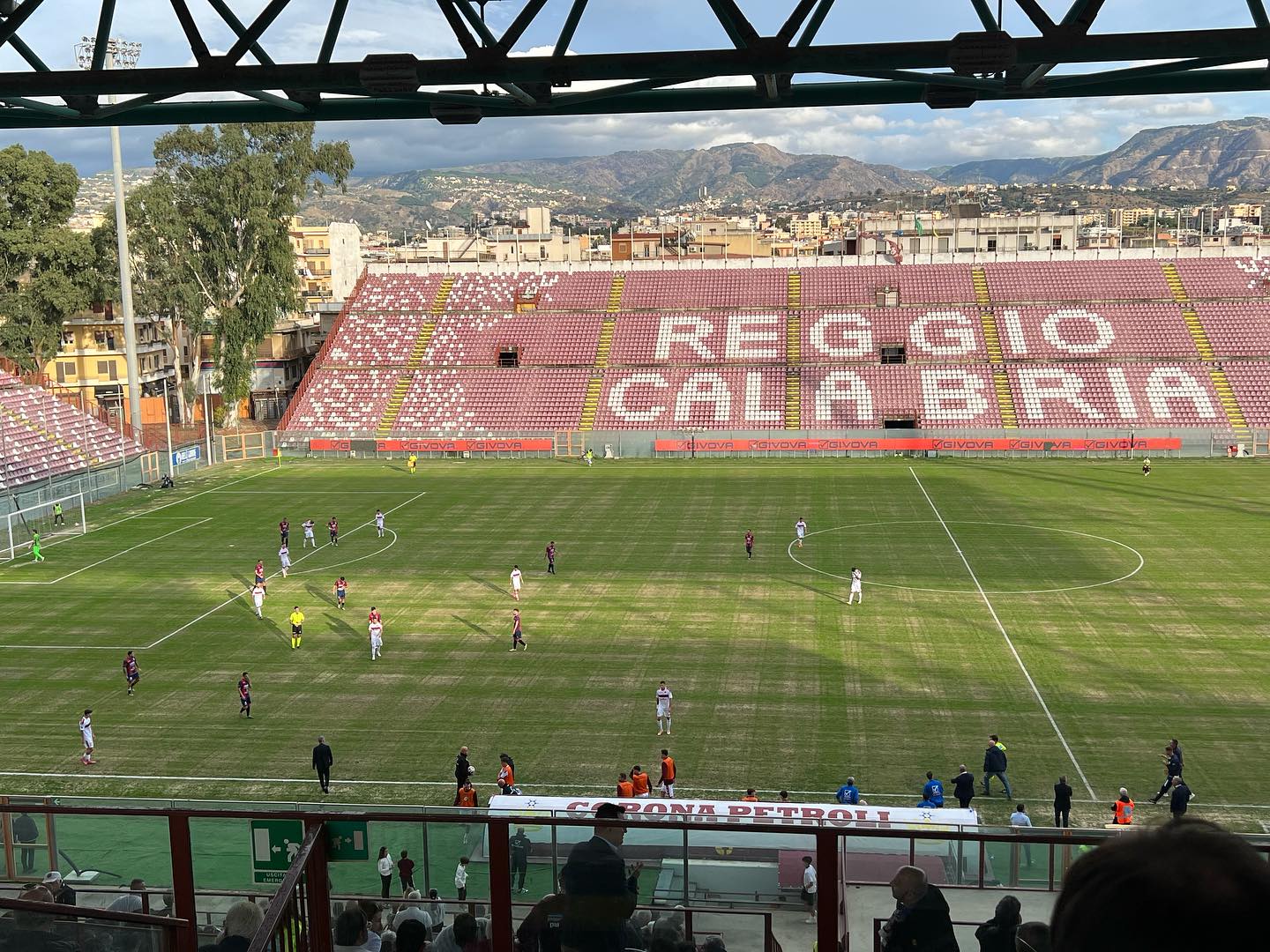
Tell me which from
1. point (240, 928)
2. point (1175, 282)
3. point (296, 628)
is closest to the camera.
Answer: point (240, 928)

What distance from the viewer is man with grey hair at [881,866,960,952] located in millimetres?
5090

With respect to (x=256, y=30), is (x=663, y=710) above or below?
below

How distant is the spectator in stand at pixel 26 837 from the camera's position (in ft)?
29.6

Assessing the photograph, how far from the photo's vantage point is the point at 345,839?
20.1 feet

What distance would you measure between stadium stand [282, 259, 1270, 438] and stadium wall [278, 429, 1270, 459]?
122 cm

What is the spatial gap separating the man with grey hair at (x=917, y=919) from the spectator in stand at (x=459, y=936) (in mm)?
2396

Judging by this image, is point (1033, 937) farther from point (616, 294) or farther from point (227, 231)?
point (616, 294)

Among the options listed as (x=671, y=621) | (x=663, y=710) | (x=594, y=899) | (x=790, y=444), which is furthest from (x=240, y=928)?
(x=790, y=444)

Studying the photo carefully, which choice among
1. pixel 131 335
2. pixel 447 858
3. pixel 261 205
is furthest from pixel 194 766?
pixel 261 205

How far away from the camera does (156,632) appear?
114 feet

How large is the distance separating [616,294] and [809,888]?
7520 centimetres

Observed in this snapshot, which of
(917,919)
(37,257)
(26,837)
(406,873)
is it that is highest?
(37,257)

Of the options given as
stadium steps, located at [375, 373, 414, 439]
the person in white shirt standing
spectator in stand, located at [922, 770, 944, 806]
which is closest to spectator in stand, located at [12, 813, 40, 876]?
the person in white shirt standing

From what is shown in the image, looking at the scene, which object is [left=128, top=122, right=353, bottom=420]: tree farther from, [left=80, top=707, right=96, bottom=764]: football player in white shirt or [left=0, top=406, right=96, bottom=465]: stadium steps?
[left=80, top=707, right=96, bottom=764]: football player in white shirt
